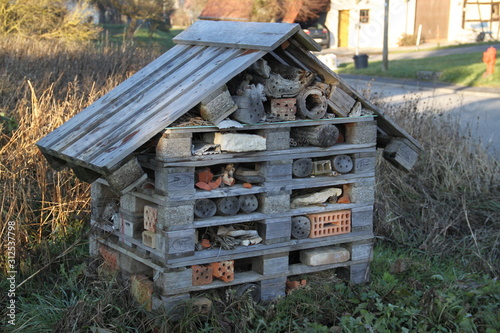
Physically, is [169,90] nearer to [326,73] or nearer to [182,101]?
[182,101]

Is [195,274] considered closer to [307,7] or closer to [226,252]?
[226,252]

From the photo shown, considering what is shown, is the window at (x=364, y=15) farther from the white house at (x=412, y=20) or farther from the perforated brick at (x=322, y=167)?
the perforated brick at (x=322, y=167)

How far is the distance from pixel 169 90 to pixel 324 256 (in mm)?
1596

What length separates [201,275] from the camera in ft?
13.9

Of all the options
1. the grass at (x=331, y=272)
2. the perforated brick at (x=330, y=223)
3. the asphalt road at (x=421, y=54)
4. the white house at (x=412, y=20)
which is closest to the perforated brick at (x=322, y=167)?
the perforated brick at (x=330, y=223)

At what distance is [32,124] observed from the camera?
237 inches

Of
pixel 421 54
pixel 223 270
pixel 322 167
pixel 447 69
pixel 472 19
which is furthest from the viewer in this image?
pixel 472 19

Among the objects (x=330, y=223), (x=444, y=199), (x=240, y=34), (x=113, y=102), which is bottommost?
(x=444, y=199)

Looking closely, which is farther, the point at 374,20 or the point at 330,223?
the point at 374,20

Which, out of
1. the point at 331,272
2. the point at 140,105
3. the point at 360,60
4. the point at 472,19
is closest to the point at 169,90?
the point at 140,105

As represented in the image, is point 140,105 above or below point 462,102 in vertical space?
above

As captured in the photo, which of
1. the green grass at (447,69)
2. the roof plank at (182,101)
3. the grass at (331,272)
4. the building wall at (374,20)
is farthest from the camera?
the building wall at (374,20)

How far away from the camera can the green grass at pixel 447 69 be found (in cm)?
1917

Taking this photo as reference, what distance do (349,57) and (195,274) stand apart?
92.0 ft
